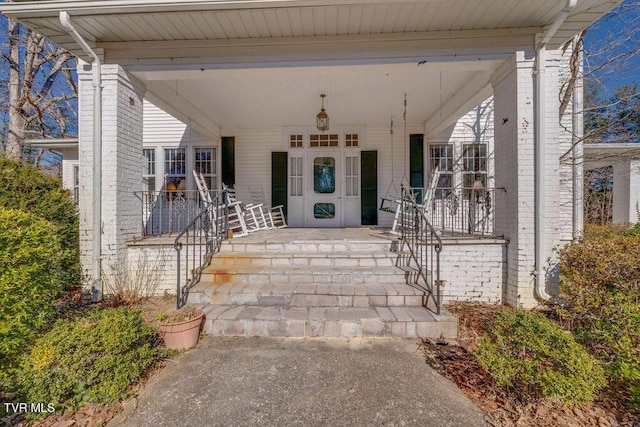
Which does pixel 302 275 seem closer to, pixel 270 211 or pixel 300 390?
pixel 300 390

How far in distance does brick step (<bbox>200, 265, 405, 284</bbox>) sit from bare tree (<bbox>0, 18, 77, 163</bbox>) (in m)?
9.70

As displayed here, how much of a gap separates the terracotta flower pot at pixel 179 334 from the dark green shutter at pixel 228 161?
198 inches

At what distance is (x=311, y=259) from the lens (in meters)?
4.13

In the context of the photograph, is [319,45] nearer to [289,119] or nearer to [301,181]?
[289,119]

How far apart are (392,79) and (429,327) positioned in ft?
13.7

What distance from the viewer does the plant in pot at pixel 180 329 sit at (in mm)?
2771

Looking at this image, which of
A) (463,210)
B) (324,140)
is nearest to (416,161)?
(463,210)

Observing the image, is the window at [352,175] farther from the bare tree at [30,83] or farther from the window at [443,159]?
the bare tree at [30,83]

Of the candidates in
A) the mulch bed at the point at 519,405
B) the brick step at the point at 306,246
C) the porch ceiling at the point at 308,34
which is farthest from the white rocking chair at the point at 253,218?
the mulch bed at the point at 519,405

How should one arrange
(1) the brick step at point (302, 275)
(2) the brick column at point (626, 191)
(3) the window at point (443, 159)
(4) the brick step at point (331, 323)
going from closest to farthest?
1. (4) the brick step at point (331, 323)
2. (1) the brick step at point (302, 275)
3. (3) the window at point (443, 159)
4. (2) the brick column at point (626, 191)

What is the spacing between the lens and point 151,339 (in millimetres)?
2736

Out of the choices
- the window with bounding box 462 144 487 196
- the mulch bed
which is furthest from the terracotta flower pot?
the window with bounding box 462 144 487 196

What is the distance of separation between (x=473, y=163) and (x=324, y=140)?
3.89 m

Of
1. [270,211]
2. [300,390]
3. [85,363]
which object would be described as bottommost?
[300,390]
